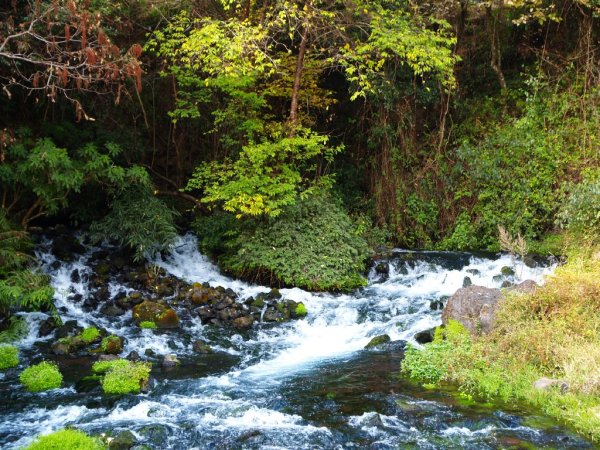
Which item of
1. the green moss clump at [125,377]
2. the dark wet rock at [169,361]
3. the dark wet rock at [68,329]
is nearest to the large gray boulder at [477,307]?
the dark wet rock at [169,361]

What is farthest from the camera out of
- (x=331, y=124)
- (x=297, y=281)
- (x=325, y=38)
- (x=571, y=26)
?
(x=331, y=124)

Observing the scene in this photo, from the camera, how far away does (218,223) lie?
50.3 ft

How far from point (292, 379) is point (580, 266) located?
5549 millimetres

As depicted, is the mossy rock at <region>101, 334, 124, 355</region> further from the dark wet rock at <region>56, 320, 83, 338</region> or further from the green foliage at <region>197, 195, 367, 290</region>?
the green foliage at <region>197, 195, 367, 290</region>

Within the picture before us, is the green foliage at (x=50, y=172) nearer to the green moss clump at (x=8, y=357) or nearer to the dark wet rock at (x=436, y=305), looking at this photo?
the green moss clump at (x=8, y=357)

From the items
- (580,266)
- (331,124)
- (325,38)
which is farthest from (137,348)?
(331,124)

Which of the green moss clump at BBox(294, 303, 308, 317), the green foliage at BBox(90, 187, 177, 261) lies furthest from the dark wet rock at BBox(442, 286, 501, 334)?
the green foliage at BBox(90, 187, 177, 261)

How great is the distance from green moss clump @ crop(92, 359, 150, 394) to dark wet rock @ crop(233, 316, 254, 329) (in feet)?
10.5

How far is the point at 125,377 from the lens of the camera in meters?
8.20

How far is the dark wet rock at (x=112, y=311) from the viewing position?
11930 millimetres

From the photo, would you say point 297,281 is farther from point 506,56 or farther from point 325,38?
point 506,56

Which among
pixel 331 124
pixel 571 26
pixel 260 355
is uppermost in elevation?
pixel 571 26

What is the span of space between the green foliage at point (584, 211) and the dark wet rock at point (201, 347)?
868 cm

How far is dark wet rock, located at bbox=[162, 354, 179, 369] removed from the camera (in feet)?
31.2
